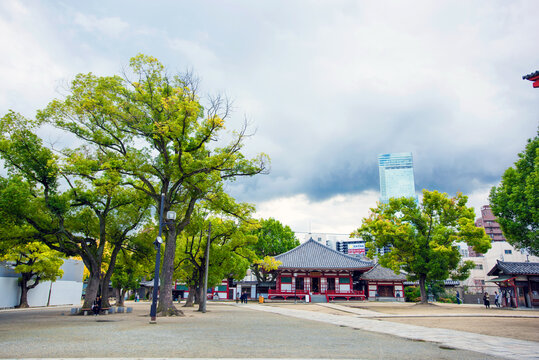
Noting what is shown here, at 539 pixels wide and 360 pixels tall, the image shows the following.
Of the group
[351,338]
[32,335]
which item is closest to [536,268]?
[351,338]

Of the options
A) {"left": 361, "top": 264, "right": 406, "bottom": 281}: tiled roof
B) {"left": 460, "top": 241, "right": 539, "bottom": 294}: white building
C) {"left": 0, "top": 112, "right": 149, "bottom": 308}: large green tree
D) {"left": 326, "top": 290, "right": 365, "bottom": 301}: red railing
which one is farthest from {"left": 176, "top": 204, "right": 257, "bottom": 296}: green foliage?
{"left": 460, "top": 241, "right": 539, "bottom": 294}: white building

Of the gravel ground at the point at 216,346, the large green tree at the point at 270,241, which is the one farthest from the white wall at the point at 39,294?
the gravel ground at the point at 216,346

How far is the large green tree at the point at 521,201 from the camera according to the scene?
14.2 metres

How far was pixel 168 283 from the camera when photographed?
18.4m

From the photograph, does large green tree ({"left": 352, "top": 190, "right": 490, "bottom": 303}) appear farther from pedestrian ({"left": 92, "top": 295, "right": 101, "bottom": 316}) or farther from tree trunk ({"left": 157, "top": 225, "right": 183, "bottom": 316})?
pedestrian ({"left": 92, "top": 295, "right": 101, "bottom": 316})

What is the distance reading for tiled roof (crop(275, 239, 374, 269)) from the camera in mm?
40219

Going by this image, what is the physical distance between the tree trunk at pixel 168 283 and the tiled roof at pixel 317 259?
23.3 meters

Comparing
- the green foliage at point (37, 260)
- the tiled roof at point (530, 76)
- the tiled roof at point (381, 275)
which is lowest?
the tiled roof at point (381, 275)

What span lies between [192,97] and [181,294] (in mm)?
46964

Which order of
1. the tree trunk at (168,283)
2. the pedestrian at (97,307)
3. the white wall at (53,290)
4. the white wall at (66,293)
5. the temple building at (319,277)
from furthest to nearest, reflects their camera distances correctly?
the temple building at (319,277) → the white wall at (66,293) → the white wall at (53,290) → the pedestrian at (97,307) → the tree trunk at (168,283)

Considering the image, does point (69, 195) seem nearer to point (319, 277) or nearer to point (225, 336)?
point (225, 336)

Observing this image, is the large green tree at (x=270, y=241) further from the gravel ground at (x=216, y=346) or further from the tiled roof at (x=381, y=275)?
the gravel ground at (x=216, y=346)

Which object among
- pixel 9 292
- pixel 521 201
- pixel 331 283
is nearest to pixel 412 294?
pixel 331 283

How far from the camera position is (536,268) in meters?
30.4
